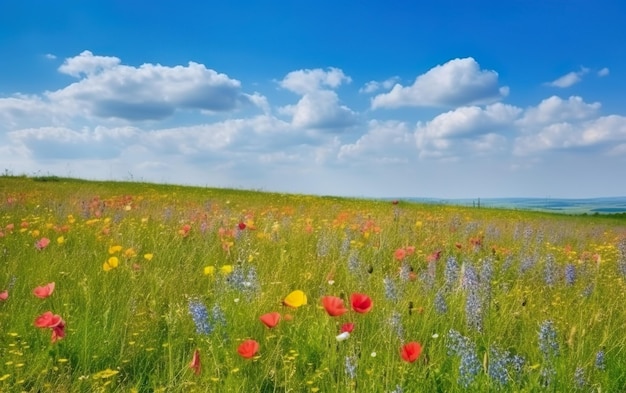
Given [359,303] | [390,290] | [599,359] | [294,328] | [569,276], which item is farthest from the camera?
[569,276]

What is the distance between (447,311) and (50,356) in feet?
8.12

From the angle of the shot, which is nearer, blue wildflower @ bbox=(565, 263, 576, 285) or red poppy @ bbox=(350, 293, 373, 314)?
red poppy @ bbox=(350, 293, 373, 314)

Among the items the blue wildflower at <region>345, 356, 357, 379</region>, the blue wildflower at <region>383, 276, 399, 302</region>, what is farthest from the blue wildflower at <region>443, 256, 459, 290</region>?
the blue wildflower at <region>345, 356, 357, 379</region>

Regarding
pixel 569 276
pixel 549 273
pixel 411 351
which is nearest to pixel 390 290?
pixel 411 351

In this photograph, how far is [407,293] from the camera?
3814mm

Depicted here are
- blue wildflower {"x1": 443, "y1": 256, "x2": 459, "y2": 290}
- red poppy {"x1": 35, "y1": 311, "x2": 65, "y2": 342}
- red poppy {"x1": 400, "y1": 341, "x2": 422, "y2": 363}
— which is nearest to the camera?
red poppy {"x1": 400, "y1": 341, "x2": 422, "y2": 363}

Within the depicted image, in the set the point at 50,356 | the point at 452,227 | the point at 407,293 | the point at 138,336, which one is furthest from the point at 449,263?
the point at 452,227

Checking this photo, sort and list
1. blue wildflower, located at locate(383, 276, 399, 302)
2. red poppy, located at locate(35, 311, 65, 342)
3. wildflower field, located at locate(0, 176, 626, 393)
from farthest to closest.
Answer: blue wildflower, located at locate(383, 276, 399, 302) → wildflower field, located at locate(0, 176, 626, 393) → red poppy, located at locate(35, 311, 65, 342)

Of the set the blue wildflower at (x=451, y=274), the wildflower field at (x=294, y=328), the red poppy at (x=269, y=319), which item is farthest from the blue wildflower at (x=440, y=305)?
the red poppy at (x=269, y=319)

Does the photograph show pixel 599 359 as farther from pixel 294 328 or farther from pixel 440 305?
pixel 294 328

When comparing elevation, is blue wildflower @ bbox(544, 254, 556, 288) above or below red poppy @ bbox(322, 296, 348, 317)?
below

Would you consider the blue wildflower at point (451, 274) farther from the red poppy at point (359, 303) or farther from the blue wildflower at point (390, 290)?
the red poppy at point (359, 303)

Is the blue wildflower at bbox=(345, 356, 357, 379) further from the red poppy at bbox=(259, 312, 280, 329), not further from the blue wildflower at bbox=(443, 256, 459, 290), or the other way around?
→ the blue wildflower at bbox=(443, 256, 459, 290)

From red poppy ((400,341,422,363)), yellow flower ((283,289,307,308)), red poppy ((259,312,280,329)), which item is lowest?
red poppy ((400,341,422,363))
